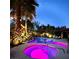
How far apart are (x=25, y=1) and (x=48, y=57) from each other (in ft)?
1.89

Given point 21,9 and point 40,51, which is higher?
point 21,9

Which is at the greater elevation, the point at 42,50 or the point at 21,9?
the point at 21,9

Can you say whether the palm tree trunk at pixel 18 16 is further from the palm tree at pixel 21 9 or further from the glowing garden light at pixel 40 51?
the glowing garden light at pixel 40 51

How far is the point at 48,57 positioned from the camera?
10.3ft

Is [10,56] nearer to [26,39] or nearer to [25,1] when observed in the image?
[26,39]

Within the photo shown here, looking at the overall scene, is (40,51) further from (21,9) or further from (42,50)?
(21,9)

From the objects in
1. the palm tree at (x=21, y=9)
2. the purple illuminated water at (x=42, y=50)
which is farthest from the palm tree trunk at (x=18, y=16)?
the purple illuminated water at (x=42, y=50)

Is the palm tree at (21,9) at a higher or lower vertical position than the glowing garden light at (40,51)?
higher

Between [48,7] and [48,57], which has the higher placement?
[48,7]

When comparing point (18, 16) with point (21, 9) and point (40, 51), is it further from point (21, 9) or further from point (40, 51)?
point (40, 51)

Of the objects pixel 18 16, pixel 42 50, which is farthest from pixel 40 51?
pixel 18 16

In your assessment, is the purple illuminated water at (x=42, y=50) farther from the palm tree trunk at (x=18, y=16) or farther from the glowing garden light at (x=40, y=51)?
the palm tree trunk at (x=18, y=16)

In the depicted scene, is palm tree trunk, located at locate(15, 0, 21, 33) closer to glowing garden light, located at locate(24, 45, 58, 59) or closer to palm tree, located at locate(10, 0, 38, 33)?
palm tree, located at locate(10, 0, 38, 33)
